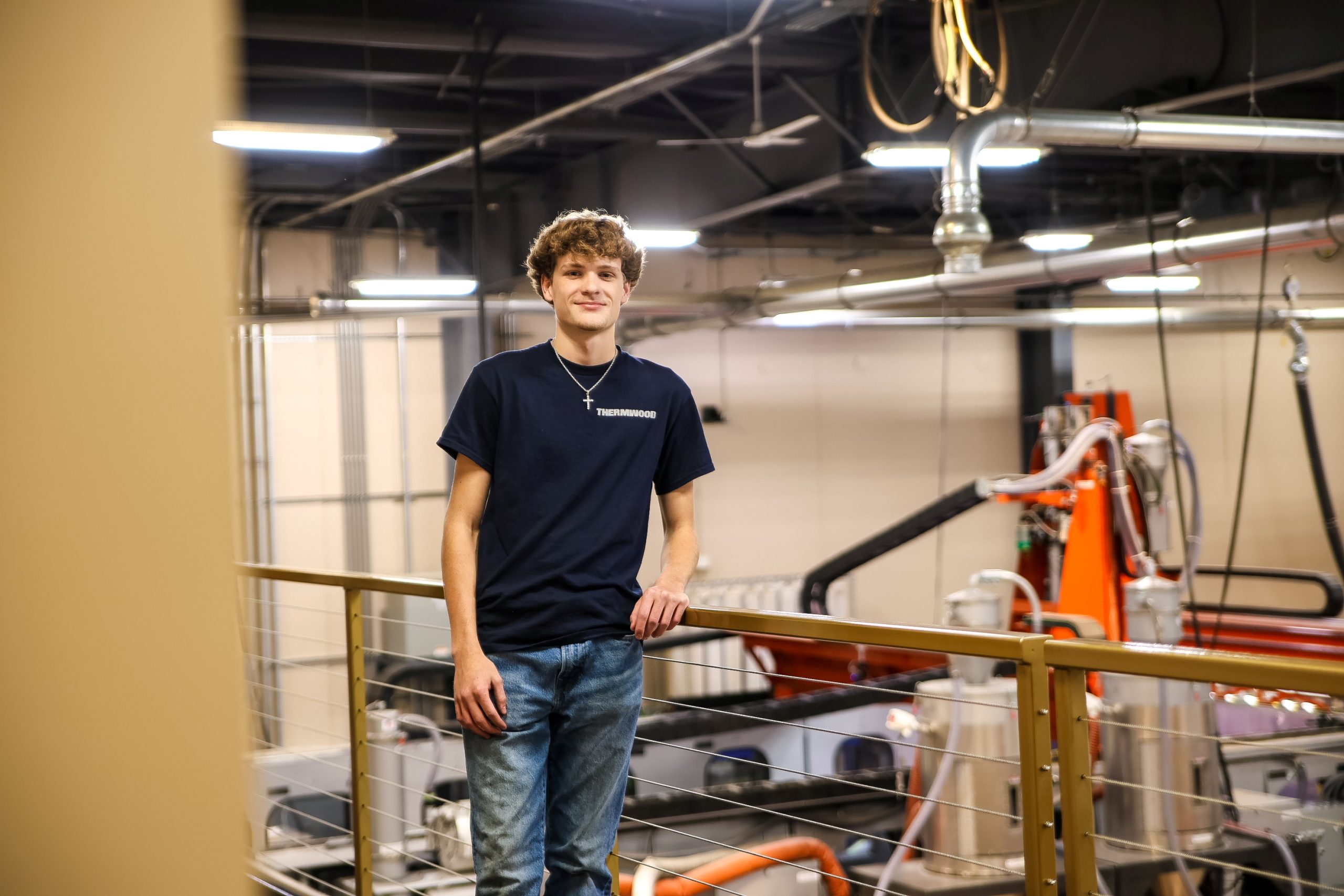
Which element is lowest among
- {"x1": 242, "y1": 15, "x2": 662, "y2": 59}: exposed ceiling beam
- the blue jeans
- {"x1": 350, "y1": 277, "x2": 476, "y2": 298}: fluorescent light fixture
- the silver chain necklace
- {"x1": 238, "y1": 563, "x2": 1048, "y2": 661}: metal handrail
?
the blue jeans

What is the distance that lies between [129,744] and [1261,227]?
7675 millimetres

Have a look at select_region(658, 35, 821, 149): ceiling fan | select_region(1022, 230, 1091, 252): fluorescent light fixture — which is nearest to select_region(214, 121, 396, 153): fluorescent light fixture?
select_region(658, 35, 821, 149): ceiling fan

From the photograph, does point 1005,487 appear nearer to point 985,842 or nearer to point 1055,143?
point 1055,143

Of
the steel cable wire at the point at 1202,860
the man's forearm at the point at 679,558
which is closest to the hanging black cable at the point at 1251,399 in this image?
the steel cable wire at the point at 1202,860

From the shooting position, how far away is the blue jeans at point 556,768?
191cm

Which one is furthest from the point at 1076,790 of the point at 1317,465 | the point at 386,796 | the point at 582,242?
the point at 1317,465

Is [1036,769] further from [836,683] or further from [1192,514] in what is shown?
[1192,514]

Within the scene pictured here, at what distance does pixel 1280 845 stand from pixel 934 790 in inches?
46.0

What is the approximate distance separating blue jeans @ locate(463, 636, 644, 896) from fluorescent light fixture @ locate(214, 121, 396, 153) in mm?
4005

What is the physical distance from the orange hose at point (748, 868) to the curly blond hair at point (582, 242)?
1.95 m

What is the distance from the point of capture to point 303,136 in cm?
545

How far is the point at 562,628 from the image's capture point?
74.9 inches

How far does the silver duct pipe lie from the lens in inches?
209

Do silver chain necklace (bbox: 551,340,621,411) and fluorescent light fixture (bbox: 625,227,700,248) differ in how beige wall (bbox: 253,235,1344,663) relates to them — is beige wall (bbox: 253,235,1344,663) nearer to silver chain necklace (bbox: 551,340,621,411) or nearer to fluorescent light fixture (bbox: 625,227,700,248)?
fluorescent light fixture (bbox: 625,227,700,248)
